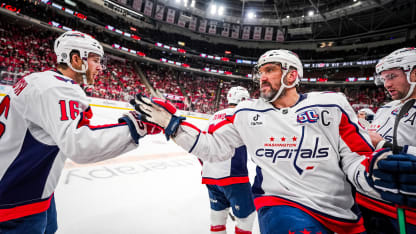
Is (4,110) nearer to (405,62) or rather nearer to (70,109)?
(70,109)

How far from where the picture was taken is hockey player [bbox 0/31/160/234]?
1.10 meters

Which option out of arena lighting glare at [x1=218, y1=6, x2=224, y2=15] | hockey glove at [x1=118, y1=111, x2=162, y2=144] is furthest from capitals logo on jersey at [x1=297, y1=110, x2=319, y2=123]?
arena lighting glare at [x1=218, y1=6, x2=224, y2=15]

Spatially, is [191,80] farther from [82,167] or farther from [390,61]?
[390,61]

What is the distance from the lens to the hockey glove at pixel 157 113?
1.29 m

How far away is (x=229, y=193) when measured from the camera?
2.25 meters

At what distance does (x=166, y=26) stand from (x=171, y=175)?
30.0 m

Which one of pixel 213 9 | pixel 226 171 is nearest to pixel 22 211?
pixel 226 171

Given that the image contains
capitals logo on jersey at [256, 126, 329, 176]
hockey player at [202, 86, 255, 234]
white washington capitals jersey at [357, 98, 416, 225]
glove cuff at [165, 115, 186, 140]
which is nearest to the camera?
glove cuff at [165, 115, 186, 140]

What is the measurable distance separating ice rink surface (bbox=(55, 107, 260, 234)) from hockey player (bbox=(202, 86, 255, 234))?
568mm

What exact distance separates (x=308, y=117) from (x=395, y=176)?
1.99 ft

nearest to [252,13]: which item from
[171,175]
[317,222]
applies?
[171,175]

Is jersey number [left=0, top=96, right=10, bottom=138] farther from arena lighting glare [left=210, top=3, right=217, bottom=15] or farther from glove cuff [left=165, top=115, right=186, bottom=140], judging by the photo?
arena lighting glare [left=210, top=3, right=217, bottom=15]

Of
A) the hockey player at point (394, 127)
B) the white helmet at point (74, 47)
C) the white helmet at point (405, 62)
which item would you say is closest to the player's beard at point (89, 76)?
the white helmet at point (74, 47)

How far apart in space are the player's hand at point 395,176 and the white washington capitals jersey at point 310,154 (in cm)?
10
